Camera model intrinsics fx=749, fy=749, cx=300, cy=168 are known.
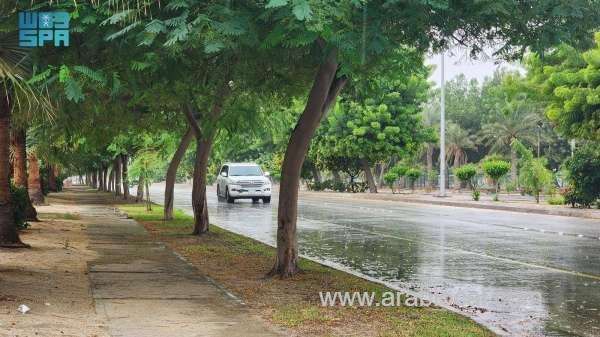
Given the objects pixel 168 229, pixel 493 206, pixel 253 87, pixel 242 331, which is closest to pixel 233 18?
pixel 242 331

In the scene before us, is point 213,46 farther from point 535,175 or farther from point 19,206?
point 535,175

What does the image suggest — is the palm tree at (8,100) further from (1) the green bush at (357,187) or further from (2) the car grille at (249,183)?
(1) the green bush at (357,187)

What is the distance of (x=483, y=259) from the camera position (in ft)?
48.1

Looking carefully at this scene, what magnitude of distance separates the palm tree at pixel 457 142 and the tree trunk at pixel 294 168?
62.6 m

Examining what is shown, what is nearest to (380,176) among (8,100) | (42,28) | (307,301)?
(307,301)

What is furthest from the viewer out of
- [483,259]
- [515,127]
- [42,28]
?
[515,127]

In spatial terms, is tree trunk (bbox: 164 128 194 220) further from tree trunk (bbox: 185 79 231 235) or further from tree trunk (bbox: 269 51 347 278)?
tree trunk (bbox: 269 51 347 278)

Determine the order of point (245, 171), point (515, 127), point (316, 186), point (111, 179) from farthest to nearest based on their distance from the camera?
point (515, 127) → point (316, 186) → point (111, 179) → point (245, 171)

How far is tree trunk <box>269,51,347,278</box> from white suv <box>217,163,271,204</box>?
28.0 m

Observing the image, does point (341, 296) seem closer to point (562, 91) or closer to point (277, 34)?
point (277, 34)

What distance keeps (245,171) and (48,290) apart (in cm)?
3177

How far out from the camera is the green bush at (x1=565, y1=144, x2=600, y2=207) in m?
32.3

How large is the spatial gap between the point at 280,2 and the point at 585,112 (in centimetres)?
2536

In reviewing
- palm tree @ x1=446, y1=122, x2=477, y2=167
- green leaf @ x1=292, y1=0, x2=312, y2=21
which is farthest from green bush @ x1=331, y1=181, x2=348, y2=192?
green leaf @ x1=292, y1=0, x2=312, y2=21
